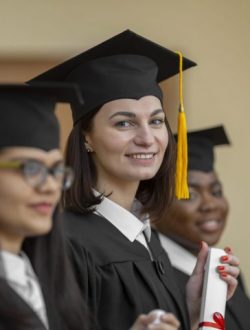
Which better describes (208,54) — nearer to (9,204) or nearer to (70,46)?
(70,46)

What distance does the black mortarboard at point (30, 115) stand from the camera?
2.01 meters

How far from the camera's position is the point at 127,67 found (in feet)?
9.33

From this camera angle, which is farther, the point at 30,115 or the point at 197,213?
the point at 197,213

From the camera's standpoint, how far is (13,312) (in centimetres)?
196

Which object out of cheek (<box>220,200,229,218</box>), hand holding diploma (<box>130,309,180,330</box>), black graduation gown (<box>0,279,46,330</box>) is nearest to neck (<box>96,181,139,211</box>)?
hand holding diploma (<box>130,309,180,330</box>)

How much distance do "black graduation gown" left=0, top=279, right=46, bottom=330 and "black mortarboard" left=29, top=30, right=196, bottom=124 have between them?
924mm

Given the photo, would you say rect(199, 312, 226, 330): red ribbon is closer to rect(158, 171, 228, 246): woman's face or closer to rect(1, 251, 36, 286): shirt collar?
rect(1, 251, 36, 286): shirt collar

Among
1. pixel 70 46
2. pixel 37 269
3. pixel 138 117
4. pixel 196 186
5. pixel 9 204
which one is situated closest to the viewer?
pixel 9 204

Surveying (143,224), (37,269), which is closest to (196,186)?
(143,224)

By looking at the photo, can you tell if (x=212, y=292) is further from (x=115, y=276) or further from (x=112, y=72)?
(x=112, y=72)

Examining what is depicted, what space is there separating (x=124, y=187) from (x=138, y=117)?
0.23 meters

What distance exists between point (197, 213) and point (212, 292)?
138 cm

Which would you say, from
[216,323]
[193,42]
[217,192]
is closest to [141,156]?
[216,323]

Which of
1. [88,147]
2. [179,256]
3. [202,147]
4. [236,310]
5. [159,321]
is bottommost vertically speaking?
[236,310]
